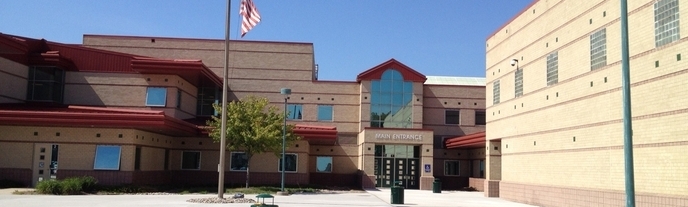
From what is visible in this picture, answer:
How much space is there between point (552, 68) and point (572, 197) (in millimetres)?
5735

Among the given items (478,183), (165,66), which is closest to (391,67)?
(478,183)

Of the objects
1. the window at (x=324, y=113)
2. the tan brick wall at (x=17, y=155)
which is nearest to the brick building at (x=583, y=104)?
the window at (x=324, y=113)

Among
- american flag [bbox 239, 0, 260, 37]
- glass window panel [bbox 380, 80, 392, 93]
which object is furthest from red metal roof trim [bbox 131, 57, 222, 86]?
glass window panel [bbox 380, 80, 392, 93]

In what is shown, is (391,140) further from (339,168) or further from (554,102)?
(554,102)

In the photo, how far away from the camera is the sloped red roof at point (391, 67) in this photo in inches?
1785

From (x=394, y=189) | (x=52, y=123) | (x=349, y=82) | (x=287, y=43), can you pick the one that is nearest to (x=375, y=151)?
(x=349, y=82)

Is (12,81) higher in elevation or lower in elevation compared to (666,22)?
lower

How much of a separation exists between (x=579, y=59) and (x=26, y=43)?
28.7 m

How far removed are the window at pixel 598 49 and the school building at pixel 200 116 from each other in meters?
16.2

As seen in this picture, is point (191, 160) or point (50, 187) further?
point (191, 160)

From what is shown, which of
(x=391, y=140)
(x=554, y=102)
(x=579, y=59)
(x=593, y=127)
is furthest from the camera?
(x=391, y=140)

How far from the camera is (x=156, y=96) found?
3722 cm

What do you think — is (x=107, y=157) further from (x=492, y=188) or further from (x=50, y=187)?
(x=492, y=188)

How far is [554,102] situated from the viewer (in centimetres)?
2620
